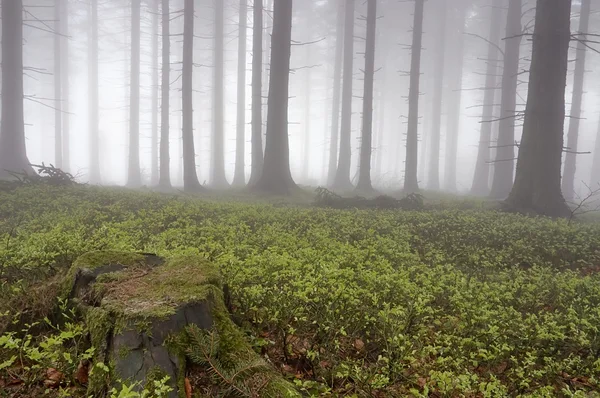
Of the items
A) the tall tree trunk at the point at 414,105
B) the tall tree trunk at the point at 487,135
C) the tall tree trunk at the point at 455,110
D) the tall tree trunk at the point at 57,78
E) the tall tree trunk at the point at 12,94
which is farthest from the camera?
the tall tree trunk at the point at 455,110

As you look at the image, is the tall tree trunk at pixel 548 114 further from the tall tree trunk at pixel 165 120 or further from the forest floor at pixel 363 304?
the tall tree trunk at pixel 165 120

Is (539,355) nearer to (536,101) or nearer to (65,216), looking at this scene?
(65,216)

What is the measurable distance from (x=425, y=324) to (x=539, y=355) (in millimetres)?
1114

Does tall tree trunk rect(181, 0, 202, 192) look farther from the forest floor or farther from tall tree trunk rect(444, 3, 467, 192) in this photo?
tall tree trunk rect(444, 3, 467, 192)

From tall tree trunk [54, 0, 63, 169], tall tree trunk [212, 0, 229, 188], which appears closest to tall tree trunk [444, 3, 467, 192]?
tall tree trunk [212, 0, 229, 188]

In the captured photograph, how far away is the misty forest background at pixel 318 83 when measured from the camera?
14844mm

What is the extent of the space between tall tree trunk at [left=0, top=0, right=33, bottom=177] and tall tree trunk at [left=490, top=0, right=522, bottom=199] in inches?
870

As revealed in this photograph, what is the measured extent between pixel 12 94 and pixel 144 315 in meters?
17.1

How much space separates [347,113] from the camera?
2573cm

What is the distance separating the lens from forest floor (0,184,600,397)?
304 centimetres

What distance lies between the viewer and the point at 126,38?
40156 mm

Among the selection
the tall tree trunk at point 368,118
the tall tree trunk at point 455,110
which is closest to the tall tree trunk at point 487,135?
the tall tree trunk at point 455,110

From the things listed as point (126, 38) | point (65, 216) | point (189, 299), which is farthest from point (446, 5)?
point (189, 299)

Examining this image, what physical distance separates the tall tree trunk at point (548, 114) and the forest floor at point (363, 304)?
10.7 feet
